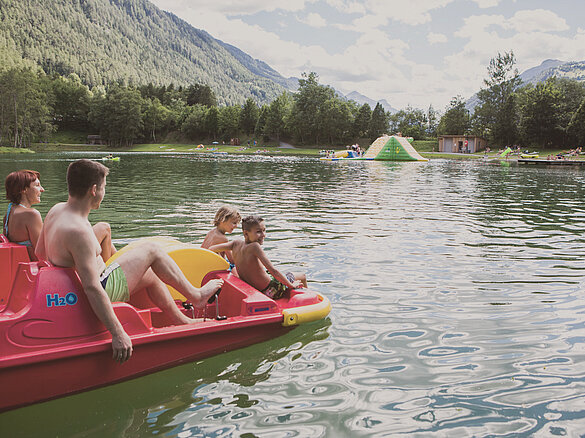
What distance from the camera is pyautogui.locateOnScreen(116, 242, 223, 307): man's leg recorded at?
4.74m

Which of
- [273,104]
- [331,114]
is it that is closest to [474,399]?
[331,114]

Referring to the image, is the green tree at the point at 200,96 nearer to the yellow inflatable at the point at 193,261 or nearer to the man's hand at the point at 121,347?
the yellow inflatable at the point at 193,261

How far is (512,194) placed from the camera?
22547mm

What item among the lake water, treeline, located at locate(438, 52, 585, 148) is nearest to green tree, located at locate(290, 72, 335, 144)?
treeline, located at locate(438, 52, 585, 148)

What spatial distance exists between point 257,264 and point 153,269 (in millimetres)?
1707

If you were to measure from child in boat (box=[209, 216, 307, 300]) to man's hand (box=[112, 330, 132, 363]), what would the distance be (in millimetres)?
2310

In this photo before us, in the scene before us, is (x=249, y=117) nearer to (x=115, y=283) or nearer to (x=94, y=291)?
(x=115, y=283)

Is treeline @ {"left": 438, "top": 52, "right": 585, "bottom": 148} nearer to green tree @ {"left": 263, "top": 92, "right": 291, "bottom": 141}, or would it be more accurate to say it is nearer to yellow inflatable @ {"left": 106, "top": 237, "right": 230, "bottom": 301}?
green tree @ {"left": 263, "top": 92, "right": 291, "bottom": 141}

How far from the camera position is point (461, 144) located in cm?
9044

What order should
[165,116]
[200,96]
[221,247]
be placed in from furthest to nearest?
[200,96], [165,116], [221,247]

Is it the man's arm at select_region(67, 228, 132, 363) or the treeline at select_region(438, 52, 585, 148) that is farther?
the treeline at select_region(438, 52, 585, 148)

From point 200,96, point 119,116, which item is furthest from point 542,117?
point 200,96

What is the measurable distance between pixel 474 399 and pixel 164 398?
9.96 feet

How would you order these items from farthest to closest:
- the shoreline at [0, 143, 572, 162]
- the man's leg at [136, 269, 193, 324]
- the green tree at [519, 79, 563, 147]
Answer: the shoreline at [0, 143, 572, 162] < the green tree at [519, 79, 563, 147] < the man's leg at [136, 269, 193, 324]
